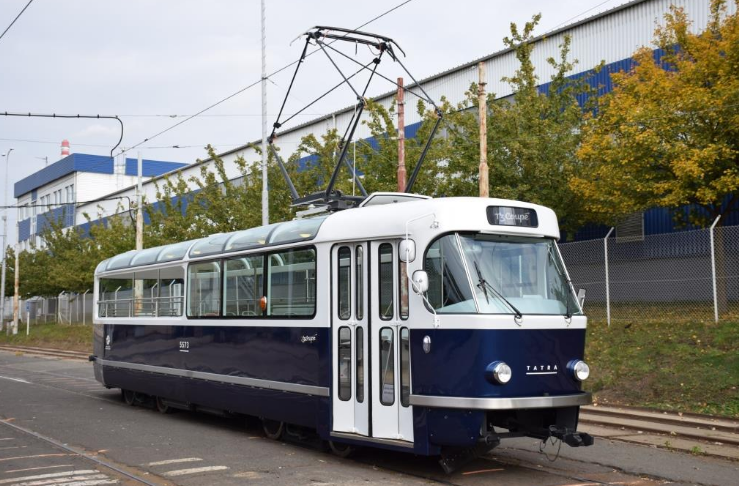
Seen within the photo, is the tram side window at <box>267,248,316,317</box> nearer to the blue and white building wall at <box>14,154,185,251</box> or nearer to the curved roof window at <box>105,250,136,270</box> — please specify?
the curved roof window at <box>105,250,136,270</box>

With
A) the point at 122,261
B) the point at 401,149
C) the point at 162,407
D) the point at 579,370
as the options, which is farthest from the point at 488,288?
the point at 401,149

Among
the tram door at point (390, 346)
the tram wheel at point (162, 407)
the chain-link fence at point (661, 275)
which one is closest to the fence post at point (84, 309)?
the tram wheel at point (162, 407)

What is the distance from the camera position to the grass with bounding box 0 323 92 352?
141 ft

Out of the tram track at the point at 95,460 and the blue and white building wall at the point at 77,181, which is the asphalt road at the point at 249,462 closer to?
the tram track at the point at 95,460

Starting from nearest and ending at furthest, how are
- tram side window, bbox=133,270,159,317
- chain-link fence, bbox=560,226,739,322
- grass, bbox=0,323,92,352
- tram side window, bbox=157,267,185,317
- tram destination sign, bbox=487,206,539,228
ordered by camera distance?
tram destination sign, bbox=487,206,539,228 < tram side window, bbox=157,267,185,317 < tram side window, bbox=133,270,159,317 < chain-link fence, bbox=560,226,739,322 < grass, bbox=0,323,92,352

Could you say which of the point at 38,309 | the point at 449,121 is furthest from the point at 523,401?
the point at 38,309

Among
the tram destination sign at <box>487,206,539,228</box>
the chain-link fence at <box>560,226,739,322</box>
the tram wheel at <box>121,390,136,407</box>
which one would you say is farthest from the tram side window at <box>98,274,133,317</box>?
the chain-link fence at <box>560,226,739,322</box>

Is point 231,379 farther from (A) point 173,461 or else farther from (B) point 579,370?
(B) point 579,370

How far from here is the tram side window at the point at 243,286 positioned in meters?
12.1

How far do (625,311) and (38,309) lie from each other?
52.1 metres

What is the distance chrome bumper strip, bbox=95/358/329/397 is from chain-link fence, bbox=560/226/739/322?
10526 millimetres

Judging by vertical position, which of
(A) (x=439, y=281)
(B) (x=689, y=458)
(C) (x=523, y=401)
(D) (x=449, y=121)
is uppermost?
(D) (x=449, y=121)

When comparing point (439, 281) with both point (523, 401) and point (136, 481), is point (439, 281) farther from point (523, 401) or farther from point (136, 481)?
point (136, 481)

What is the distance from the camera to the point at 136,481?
9.17 m
